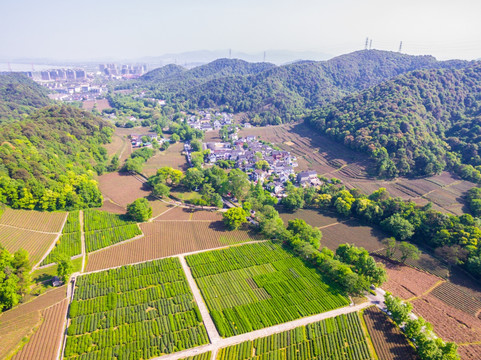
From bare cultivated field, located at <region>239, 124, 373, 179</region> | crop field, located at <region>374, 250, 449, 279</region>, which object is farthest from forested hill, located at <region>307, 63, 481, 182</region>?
crop field, located at <region>374, 250, 449, 279</region>

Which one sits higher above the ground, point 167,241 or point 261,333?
point 167,241

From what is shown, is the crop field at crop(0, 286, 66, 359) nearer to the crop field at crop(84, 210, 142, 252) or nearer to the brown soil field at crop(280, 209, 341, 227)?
the crop field at crop(84, 210, 142, 252)

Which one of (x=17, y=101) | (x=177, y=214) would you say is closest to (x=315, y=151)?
(x=177, y=214)

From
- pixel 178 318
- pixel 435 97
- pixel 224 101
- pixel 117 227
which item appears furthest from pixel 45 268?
pixel 224 101

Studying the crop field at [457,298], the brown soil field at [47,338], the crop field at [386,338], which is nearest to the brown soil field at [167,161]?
the brown soil field at [47,338]

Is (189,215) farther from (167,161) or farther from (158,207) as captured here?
(167,161)

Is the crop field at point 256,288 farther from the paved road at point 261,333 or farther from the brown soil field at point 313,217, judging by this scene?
the brown soil field at point 313,217
